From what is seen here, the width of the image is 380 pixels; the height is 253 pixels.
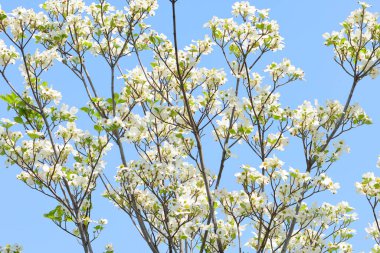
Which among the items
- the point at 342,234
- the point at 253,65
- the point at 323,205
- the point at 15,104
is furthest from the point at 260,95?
the point at 15,104

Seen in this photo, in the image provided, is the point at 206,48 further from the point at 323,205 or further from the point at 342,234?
the point at 342,234

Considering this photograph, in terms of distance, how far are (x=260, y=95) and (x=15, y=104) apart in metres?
2.92

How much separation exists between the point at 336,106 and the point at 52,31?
3569 millimetres

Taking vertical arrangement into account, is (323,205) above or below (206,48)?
below

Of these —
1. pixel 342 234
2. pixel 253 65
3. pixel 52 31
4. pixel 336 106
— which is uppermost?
pixel 52 31

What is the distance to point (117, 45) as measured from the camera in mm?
7152

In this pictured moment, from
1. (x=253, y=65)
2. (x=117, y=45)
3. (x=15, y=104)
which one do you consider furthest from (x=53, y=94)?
(x=253, y=65)

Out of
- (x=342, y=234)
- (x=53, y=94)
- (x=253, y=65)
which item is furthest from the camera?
(x=342, y=234)

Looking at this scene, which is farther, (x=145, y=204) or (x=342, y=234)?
(x=342, y=234)

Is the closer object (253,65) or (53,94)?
(53,94)

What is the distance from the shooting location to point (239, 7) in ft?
22.5

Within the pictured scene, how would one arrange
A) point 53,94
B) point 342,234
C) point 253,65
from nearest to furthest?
point 53,94
point 253,65
point 342,234

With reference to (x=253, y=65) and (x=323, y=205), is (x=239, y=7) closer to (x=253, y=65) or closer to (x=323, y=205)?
(x=253, y=65)

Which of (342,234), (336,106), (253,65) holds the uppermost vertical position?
(253,65)
